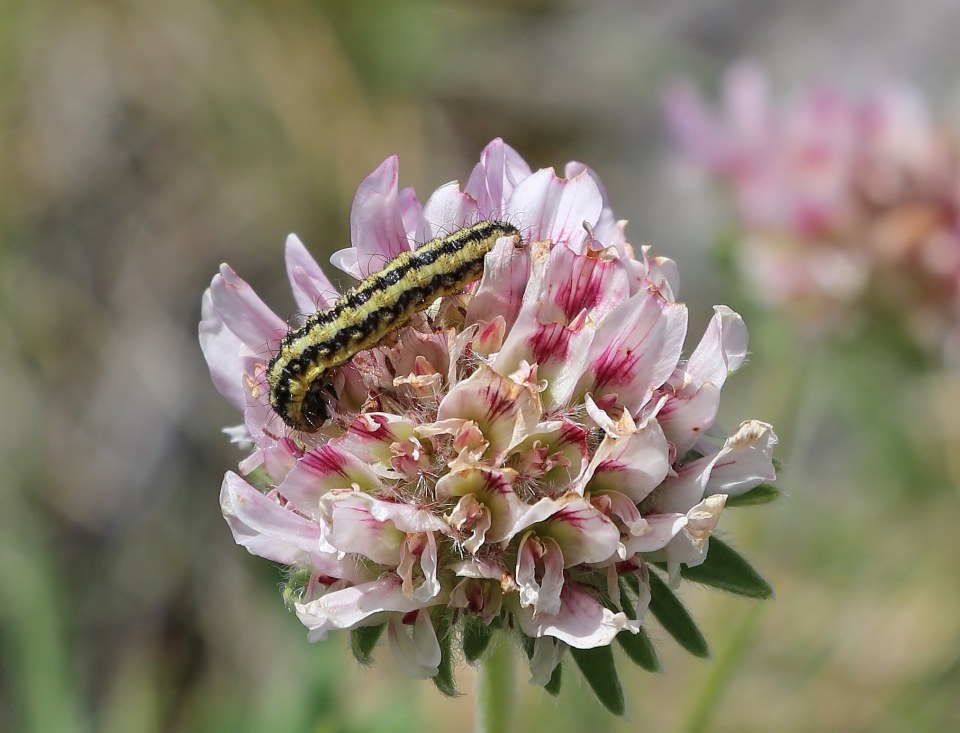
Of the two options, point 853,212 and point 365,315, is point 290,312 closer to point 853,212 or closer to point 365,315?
point 853,212

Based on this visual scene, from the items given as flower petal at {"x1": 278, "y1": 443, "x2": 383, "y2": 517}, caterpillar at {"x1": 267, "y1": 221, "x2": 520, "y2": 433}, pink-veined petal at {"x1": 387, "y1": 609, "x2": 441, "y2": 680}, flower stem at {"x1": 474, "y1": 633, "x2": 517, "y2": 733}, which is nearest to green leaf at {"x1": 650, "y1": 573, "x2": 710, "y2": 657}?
flower stem at {"x1": 474, "y1": 633, "x2": 517, "y2": 733}

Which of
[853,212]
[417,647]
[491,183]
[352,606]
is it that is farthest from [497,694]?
[853,212]

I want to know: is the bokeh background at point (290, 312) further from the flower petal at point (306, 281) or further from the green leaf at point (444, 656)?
the flower petal at point (306, 281)

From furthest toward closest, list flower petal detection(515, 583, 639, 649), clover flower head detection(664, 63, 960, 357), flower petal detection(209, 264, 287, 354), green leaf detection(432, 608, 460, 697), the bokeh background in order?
the bokeh background
clover flower head detection(664, 63, 960, 357)
flower petal detection(209, 264, 287, 354)
green leaf detection(432, 608, 460, 697)
flower petal detection(515, 583, 639, 649)

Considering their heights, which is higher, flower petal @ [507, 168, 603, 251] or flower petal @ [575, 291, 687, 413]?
flower petal @ [507, 168, 603, 251]

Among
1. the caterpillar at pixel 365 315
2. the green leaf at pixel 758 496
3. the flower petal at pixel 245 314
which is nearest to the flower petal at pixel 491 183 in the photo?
the caterpillar at pixel 365 315

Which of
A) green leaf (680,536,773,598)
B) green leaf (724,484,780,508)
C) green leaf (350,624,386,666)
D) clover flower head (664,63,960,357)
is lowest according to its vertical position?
green leaf (350,624,386,666)

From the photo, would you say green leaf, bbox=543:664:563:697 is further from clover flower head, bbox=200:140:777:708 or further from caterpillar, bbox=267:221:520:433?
caterpillar, bbox=267:221:520:433

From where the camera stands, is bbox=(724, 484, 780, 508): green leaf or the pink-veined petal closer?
the pink-veined petal
